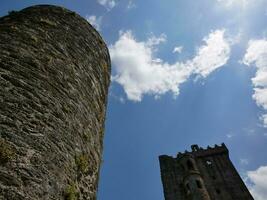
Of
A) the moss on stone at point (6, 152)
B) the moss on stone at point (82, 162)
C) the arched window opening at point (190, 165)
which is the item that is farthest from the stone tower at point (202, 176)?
the moss on stone at point (6, 152)

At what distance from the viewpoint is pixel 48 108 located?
2.73 metres

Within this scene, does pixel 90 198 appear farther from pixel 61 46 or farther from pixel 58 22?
pixel 58 22

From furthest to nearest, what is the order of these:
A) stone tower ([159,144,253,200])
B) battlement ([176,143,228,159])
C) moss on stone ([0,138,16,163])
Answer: battlement ([176,143,228,159]), stone tower ([159,144,253,200]), moss on stone ([0,138,16,163])

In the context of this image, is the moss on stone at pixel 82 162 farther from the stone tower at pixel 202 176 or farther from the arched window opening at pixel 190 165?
the arched window opening at pixel 190 165

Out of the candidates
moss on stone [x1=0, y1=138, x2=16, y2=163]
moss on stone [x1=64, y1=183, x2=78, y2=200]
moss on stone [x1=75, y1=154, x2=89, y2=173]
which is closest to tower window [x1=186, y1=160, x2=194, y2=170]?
moss on stone [x1=75, y1=154, x2=89, y2=173]

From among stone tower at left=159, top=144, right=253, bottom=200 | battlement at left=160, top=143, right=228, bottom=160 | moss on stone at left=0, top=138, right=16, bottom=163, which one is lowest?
moss on stone at left=0, top=138, right=16, bottom=163

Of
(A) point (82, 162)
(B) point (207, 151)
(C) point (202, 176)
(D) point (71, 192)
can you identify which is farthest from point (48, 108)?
(B) point (207, 151)

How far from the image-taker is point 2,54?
2.88 metres

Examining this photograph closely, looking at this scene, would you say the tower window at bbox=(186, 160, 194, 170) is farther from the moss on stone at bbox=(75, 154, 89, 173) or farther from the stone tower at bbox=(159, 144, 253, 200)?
the moss on stone at bbox=(75, 154, 89, 173)

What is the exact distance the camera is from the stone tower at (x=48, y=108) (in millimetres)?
2178

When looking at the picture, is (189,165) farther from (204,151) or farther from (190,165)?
(204,151)

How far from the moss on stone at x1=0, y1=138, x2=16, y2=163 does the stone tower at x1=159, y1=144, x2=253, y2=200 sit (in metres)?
28.7

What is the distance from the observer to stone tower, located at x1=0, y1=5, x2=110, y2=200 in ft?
7.14

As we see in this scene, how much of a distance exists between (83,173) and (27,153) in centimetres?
80
